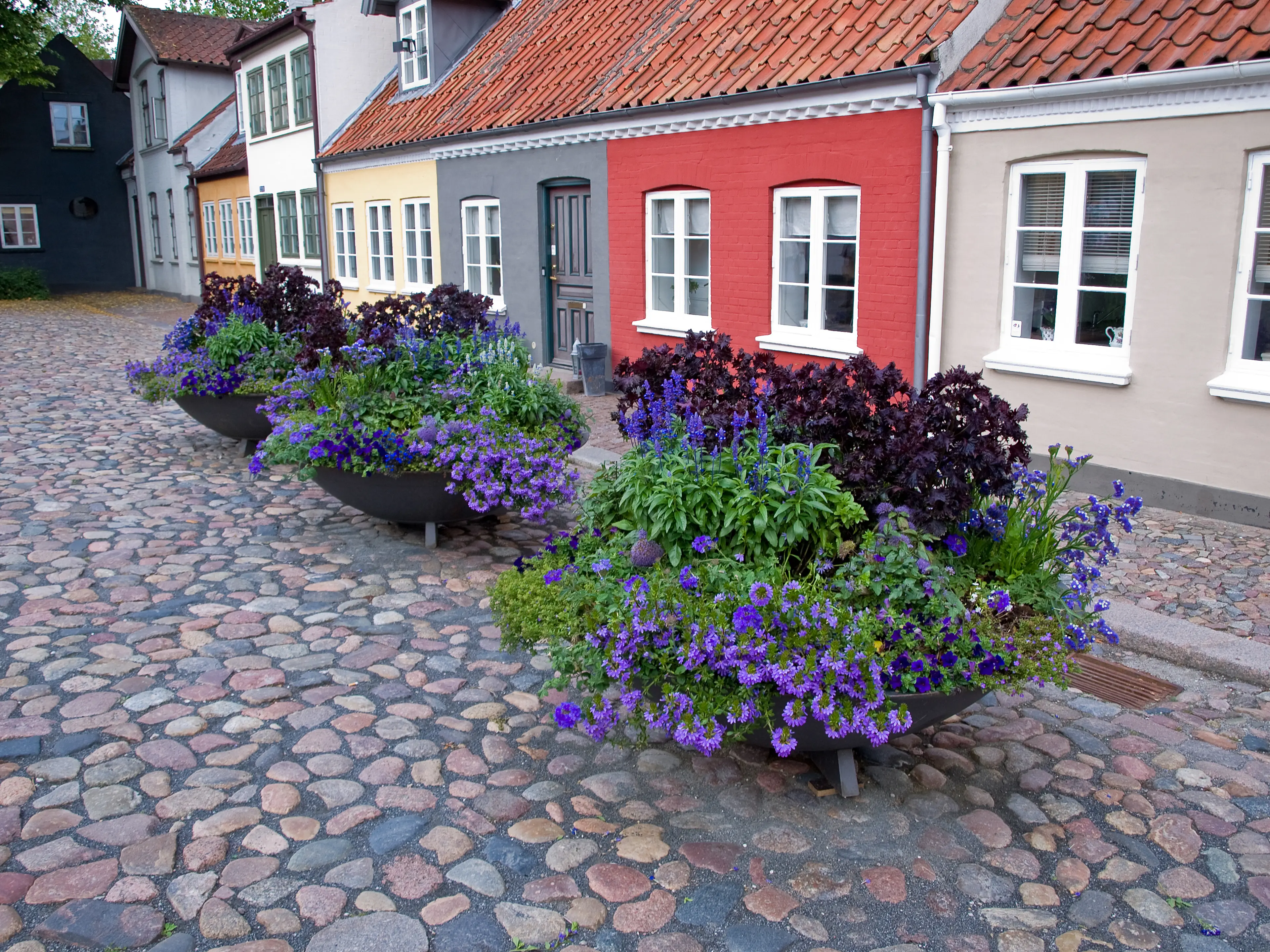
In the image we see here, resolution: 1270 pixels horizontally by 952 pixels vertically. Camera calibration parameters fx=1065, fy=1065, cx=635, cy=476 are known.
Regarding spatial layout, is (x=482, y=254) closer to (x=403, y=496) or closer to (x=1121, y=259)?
(x=403, y=496)

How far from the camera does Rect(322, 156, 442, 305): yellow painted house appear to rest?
1702 cm

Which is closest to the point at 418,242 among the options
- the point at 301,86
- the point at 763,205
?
the point at 301,86

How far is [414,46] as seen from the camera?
700 inches

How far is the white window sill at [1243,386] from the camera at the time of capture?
23.2 ft

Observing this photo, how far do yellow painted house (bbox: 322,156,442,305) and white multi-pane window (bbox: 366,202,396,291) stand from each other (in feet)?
0.04

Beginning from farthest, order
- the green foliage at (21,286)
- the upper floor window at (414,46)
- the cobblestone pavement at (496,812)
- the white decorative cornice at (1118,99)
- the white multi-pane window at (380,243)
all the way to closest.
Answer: the green foliage at (21,286), the white multi-pane window at (380,243), the upper floor window at (414,46), the white decorative cornice at (1118,99), the cobblestone pavement at (496,812)

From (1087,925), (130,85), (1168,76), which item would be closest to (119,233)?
(130,85)

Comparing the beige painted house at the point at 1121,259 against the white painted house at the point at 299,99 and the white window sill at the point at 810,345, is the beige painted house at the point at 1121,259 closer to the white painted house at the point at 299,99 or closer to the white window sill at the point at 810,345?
the white window sill at the point at 810,345

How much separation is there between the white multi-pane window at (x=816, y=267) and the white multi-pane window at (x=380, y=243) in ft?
30.6

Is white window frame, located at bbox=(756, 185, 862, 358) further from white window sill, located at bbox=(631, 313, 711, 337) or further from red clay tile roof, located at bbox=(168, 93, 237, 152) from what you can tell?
red clay tile roof, located at bbox=(168, 93, 237, 152)

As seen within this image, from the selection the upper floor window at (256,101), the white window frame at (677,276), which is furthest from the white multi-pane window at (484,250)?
the upper floor window at (256,101)

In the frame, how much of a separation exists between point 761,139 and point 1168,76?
4312 millimetres

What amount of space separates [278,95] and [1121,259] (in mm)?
18934

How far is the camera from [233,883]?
3.37m
